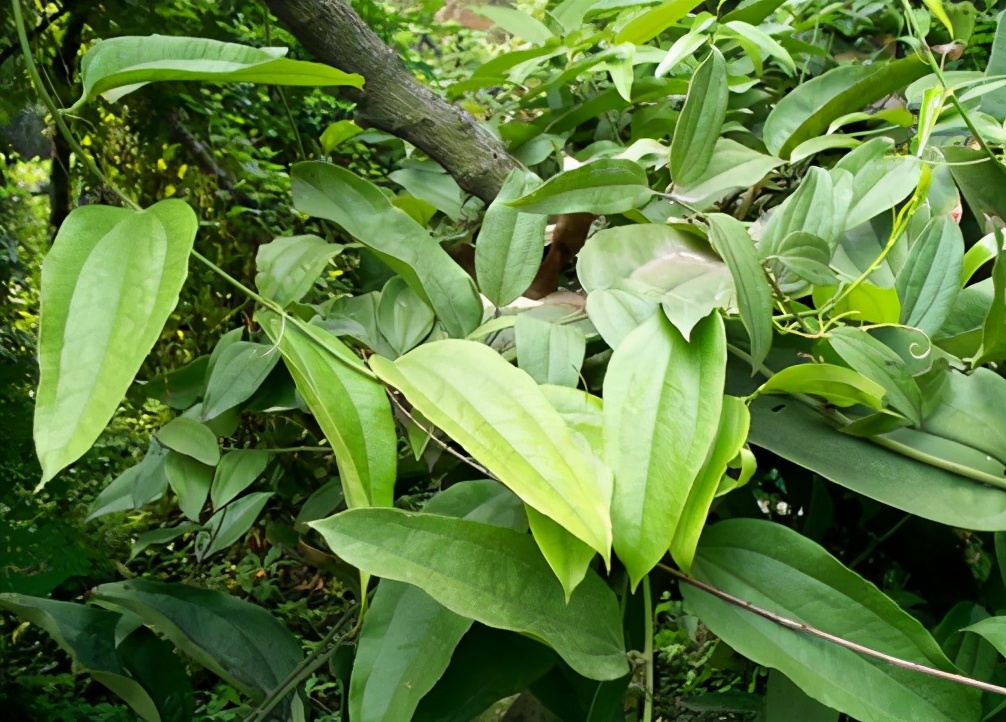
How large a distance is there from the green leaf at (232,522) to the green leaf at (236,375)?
0.11m

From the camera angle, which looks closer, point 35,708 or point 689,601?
point 689,601

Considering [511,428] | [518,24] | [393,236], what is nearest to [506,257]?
[393,236]

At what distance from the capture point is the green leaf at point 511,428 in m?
0.28

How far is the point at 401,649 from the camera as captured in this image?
347 millimetres

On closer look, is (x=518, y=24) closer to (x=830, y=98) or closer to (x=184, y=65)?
(x=830, y=98)

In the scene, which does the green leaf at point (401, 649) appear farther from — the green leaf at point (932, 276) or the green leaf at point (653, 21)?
the green leaf at point (653, 21)

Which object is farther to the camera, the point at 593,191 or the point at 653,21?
the point at 653,21

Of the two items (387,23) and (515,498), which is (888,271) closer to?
(515,498)

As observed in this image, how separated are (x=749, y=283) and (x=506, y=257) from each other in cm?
17

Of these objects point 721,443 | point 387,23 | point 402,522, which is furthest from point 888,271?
point 387,23

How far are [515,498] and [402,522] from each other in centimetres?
9

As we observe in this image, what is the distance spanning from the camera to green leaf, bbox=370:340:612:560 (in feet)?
0.93

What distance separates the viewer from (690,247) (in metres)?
0.46

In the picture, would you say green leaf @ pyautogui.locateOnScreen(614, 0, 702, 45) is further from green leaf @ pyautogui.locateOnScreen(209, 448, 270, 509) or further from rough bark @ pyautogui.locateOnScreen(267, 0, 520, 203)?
green leaf @ pyautogui.locateOnScreen(209, 448, 270, 509)
